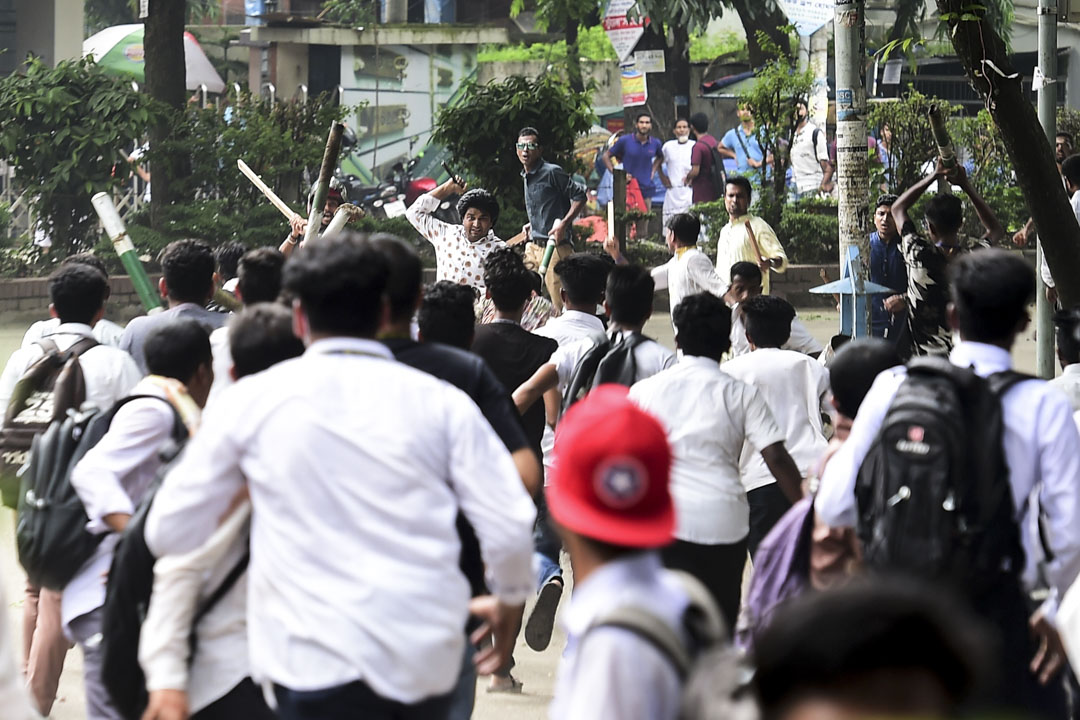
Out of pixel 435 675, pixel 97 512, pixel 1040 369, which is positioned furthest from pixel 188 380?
pixel 1040 369

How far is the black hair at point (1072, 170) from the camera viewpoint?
10.7 metres

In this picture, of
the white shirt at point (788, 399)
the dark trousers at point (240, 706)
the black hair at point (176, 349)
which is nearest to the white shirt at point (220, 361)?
the black hair at point (176, 349)

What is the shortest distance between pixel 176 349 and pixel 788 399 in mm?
2666

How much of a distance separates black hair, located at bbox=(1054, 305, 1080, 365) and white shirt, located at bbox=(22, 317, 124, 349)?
3.39 metres

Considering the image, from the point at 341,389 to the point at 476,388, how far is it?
0.94 m

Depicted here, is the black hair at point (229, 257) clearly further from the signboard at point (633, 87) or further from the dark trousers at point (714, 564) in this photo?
the signboard at point (633, 87)

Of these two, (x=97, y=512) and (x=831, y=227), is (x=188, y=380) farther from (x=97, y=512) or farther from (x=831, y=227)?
(x=831, y=227)

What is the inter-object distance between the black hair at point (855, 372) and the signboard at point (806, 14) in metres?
21.7

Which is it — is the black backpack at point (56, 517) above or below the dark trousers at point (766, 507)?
above

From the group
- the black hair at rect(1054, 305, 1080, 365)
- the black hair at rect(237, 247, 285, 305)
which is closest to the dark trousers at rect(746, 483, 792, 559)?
the black hair at rect(1054, 305, 1080, 365)

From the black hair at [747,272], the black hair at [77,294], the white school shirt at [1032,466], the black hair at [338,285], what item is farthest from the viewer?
the black hair at [747,272]

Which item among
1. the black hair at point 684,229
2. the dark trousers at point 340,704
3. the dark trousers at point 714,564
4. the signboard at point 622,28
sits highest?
the signboard at point 622,28

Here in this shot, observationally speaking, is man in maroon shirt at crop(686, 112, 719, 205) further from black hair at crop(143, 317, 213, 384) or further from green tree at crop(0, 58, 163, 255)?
black hair at crop(143, 317, 213, 384)

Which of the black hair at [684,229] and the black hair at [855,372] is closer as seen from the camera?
the black hair at [855,372]
